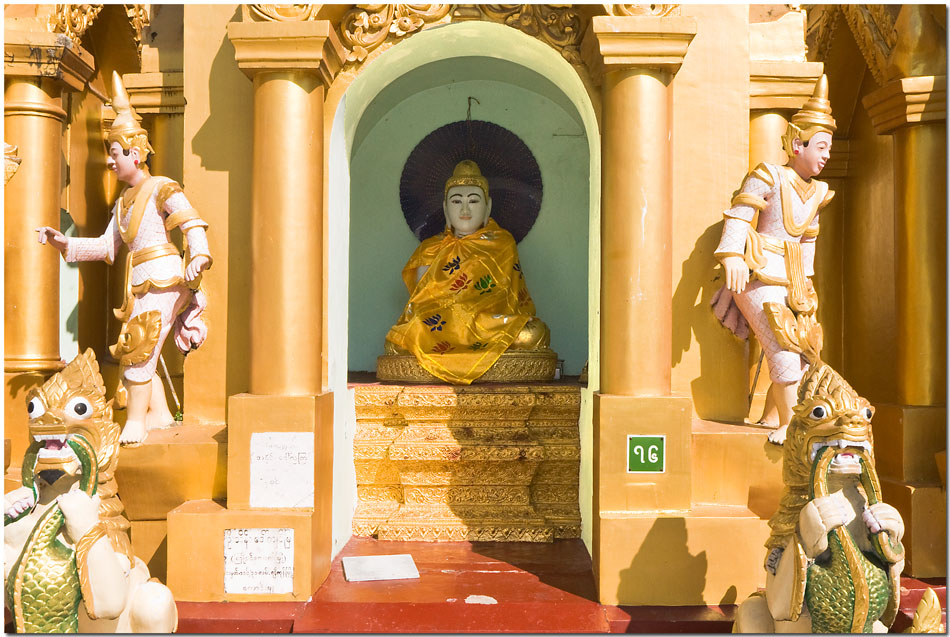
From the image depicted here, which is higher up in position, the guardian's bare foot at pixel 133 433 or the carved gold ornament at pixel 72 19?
the carved gold ornament at pixel 72 19

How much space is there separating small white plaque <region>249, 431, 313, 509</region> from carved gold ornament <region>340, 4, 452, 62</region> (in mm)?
2270

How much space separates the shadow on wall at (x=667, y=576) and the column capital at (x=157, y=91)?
4256mm

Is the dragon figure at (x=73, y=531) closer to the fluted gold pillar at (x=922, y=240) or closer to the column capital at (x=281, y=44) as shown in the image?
the column capital at (x=281, y=44)

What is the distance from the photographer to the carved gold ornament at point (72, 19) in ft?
20.1

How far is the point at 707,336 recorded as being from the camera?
5168mm

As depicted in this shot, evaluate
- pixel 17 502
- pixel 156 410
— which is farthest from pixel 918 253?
pixel 17 502

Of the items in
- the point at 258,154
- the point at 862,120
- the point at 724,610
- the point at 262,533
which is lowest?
the point at 724,610

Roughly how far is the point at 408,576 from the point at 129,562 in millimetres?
1637

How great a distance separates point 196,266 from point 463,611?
7.81ft

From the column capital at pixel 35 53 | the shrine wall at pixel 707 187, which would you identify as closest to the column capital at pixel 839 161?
the shrine wall at pixel 707 187

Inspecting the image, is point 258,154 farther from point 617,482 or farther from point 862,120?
point 862,120

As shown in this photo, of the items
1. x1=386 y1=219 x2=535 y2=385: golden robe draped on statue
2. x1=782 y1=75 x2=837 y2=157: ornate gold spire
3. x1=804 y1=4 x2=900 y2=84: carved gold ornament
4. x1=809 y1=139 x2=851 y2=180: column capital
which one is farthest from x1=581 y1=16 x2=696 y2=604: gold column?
x1=809 y1=139 x2=851 y2=180: column capital

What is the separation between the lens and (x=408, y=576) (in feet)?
16.0

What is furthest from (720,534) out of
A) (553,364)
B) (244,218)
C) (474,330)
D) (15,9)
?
(15,9)
